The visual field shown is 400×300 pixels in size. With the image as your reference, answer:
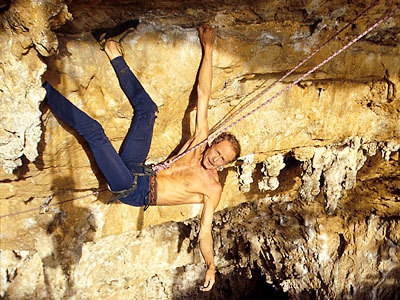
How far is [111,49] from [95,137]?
0.53 meters

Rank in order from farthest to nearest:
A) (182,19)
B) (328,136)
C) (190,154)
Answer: (328,136)
(190,154)
(182,19)

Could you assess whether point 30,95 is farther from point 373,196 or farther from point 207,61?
point 373,196

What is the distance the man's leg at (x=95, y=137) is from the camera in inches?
75.0

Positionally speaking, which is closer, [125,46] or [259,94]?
[125,46]

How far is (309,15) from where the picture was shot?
2.27m

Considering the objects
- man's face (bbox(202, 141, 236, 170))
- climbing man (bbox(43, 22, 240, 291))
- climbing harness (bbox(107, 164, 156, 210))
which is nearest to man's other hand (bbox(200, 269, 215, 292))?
climbing man (bbox(43, 22, 240, 291))

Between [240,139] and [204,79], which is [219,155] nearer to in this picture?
[204,79]

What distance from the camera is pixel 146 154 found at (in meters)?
2.45

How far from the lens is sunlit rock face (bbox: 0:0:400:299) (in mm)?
1917

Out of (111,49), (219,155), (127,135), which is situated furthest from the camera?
(127,135)

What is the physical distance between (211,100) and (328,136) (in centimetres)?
126

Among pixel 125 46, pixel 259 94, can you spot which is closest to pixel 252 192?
pixel 259 94

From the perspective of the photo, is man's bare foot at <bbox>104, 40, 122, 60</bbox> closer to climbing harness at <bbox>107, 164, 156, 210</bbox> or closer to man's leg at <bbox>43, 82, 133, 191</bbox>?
man's leg at <bbox>43, 82, 133, 191</bbox>

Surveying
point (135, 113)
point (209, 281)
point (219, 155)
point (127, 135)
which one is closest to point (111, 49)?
point (135, 113)
